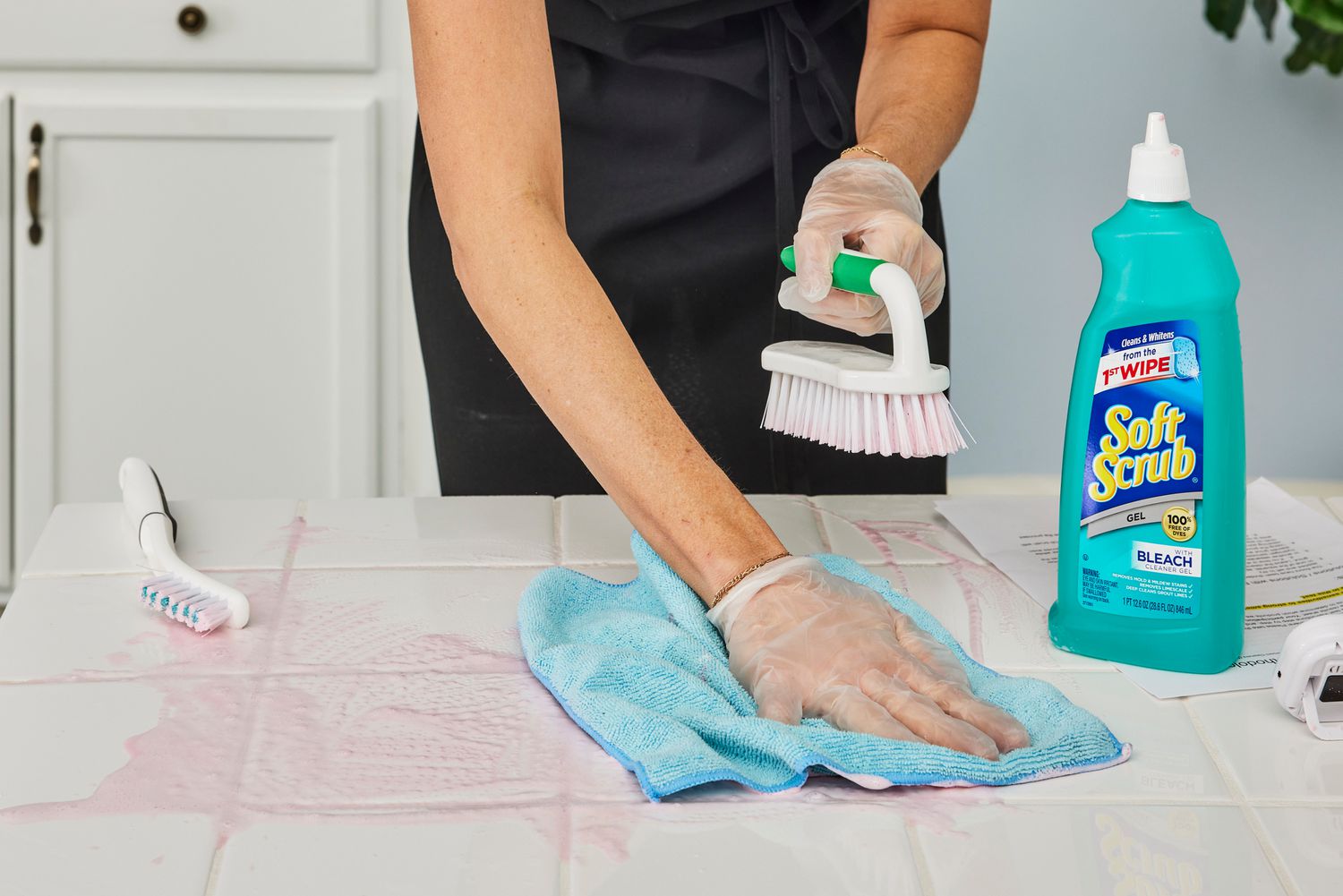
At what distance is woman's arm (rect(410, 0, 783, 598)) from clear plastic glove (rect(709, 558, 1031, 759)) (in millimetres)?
34

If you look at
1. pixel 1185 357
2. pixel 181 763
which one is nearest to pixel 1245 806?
pixel 1185 357

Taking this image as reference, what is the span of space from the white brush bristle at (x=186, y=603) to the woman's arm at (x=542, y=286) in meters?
0.19

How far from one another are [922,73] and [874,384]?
41cm

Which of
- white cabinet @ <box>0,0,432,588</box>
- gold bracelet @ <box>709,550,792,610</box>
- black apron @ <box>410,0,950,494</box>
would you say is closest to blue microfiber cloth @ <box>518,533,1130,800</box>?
gold bracelet @ <box>709,550,792,610</box>

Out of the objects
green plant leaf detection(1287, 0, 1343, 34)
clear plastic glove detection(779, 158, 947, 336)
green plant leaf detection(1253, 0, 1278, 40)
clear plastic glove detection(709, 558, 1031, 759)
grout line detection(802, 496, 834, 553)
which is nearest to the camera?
clear plastic glove detection(709, 558, 1031, 759)

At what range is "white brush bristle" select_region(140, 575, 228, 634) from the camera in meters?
0.66

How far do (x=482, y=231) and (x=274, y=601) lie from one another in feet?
0.72

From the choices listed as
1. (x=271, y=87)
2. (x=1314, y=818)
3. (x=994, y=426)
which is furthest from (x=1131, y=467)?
(x=994, y=426)

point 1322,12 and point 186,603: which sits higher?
point 1322,12

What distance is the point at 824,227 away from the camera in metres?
0.72

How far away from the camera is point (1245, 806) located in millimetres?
524

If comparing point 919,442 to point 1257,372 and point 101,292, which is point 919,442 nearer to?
point 101,292

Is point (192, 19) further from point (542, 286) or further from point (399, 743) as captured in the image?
point (399, 743)

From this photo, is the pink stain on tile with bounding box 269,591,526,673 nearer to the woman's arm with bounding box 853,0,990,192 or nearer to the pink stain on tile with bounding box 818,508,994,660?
the pink stain on tile with bounding box 818,508,994,660
